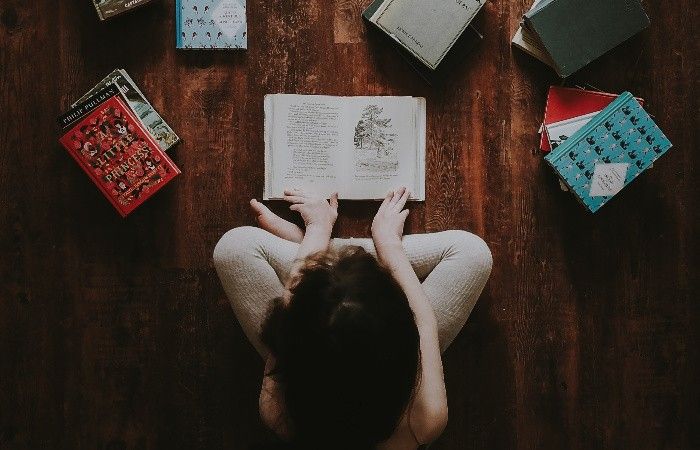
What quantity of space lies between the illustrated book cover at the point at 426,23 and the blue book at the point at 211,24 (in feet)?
0.96

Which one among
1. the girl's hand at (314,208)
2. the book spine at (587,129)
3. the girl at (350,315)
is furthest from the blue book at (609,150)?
the girl's hand at (314,208)

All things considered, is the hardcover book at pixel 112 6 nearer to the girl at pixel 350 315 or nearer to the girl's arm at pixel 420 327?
the girl at pixel 350 315

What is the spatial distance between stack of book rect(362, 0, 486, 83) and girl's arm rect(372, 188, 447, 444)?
1.08 feet

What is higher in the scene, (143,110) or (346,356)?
(143,110)

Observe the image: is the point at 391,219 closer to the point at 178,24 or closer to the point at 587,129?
the point at 587,129

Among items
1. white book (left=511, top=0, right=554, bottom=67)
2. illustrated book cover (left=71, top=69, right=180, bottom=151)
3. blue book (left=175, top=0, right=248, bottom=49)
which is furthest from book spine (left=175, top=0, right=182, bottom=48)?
white book (left=511, top=0, right=554, bottom=67)

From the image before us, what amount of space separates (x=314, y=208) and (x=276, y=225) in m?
0.09

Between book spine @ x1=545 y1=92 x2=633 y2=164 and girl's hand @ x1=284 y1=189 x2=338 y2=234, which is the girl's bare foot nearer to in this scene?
girl's hand @ x1=284 y1=189 x2=338 y2=234

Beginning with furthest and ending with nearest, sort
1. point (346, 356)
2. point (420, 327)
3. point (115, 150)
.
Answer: point (115, 150) → point (420, 327) → point (346, 356)

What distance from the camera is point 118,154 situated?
1211 millimetres

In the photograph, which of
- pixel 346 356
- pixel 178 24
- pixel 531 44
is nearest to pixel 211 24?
pixel 178 24

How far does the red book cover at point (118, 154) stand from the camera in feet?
3.97

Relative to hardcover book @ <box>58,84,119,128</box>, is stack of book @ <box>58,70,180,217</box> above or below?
below

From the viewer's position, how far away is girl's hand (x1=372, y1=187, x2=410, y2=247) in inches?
47.7
